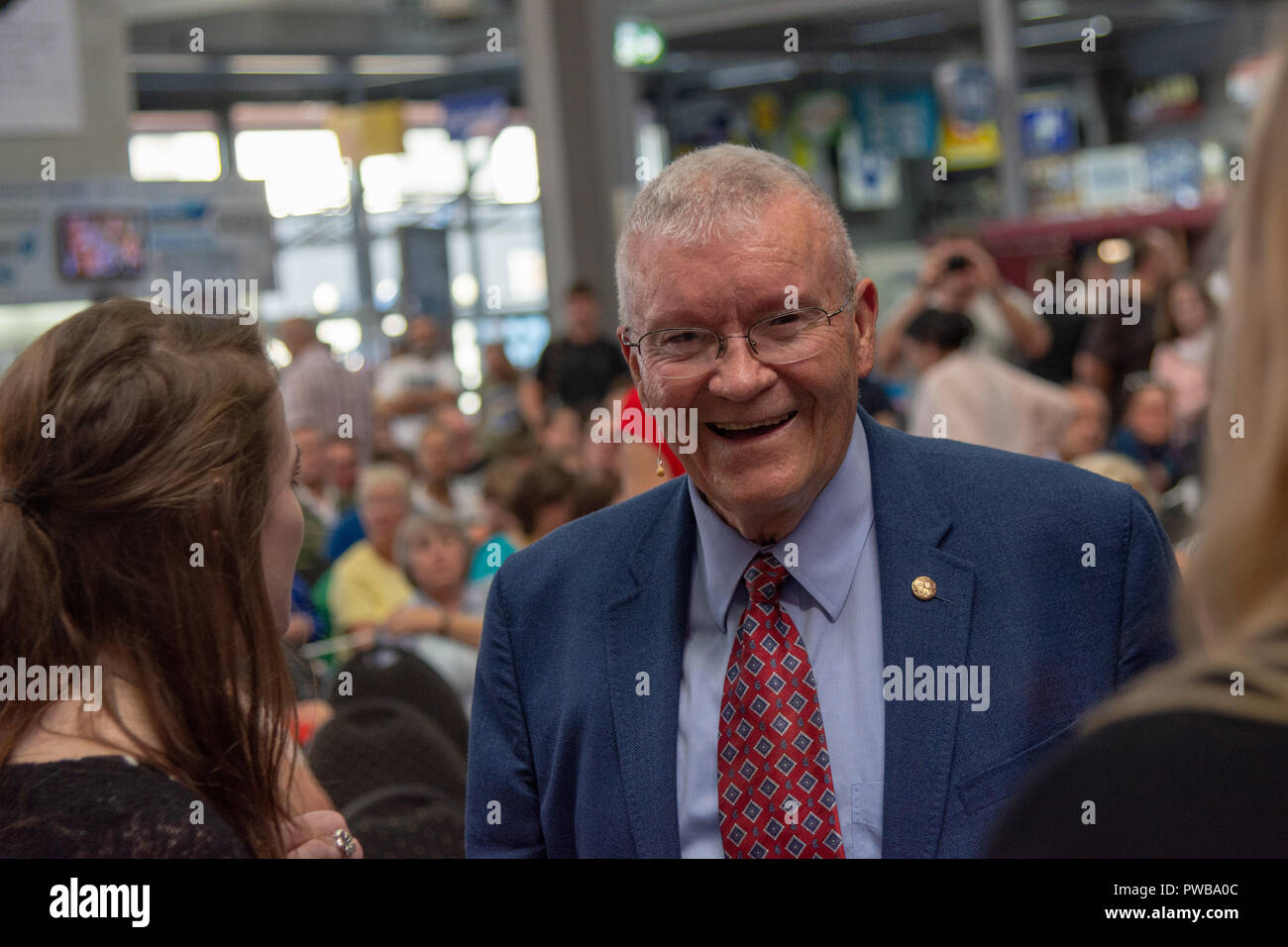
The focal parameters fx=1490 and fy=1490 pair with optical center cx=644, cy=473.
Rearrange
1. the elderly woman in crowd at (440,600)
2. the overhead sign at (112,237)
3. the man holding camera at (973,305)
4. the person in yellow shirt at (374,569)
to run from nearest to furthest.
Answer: the elderly woman in crowd at (440,600) → the overhead sign at (112,237) → the person in yellow shirt at (374,569) → the man holding camera at (973,305)

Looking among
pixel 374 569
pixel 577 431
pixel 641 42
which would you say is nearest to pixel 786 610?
pixel 374 569

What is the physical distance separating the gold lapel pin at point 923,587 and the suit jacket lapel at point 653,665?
278 millimetres

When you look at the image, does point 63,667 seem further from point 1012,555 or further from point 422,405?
point 422,405

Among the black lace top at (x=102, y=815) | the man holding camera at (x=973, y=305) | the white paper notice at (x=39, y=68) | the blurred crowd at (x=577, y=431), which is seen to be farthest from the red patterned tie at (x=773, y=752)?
the white paper notice at (x=39, y=68)

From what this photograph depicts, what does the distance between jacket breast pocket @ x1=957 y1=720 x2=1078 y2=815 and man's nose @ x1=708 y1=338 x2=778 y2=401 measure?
1.63 feet

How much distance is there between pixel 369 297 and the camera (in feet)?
53.5

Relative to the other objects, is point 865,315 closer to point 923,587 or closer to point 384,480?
point 923,587

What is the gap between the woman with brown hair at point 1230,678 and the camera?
698mm

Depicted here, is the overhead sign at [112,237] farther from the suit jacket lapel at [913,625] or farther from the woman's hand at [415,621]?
the suit jacket lapel at [913,625]

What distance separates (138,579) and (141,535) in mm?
43
